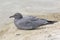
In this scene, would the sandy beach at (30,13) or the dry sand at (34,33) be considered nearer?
the dry sand at (34,33)

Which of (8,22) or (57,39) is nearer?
(57,39)

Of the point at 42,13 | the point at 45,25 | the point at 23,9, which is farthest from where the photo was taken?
the point at 23,9

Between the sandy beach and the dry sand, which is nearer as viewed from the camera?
the dry sand

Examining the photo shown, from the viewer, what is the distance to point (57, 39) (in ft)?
20.2

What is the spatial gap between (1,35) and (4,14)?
237 cm

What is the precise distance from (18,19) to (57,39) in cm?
206

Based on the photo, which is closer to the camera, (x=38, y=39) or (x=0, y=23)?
(x=38, y=39)

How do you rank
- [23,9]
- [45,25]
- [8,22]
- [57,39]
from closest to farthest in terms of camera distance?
[57,39], [45,25], [8,22], [23,9]

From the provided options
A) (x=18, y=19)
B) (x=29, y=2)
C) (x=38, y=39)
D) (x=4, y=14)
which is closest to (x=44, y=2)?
(x=29, y=2)

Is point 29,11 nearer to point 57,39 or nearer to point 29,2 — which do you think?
point 29,2

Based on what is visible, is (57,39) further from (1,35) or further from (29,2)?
(29,2)

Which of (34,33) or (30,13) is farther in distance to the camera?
(30,13)

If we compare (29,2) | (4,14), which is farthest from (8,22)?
(29,2)

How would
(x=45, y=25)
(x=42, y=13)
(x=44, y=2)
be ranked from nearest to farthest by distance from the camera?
(x=45, y=25) → (x=42, y=13) → (x=44, y=2)
